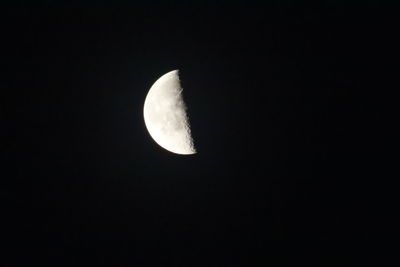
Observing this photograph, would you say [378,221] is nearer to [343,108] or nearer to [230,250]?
[343,108]

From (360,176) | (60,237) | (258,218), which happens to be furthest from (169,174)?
(360,176)

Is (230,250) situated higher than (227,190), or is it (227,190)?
(227,190)

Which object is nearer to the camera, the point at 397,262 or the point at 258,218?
the point at 397,262

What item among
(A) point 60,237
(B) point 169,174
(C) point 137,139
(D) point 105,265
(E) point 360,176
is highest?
(C) point 137,139

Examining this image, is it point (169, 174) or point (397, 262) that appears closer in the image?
point (397, 262)

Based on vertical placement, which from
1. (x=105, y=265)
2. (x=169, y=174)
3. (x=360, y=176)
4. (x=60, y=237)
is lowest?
(x=105, y=265)

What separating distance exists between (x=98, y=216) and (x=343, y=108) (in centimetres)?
426

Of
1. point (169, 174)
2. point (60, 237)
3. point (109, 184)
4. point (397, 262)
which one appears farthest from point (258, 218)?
point (60, 237)

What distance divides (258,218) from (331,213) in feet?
3.85

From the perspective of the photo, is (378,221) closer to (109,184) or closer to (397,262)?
(397,262)

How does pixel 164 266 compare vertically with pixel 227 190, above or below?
below

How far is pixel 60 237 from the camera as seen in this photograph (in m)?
4.66

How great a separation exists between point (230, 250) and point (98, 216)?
2196mm

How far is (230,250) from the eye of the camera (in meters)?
4.80
